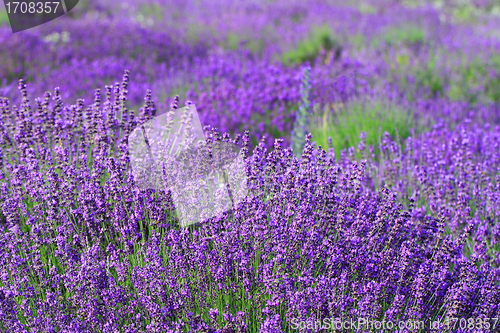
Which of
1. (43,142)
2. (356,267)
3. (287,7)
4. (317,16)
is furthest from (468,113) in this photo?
(287,7)

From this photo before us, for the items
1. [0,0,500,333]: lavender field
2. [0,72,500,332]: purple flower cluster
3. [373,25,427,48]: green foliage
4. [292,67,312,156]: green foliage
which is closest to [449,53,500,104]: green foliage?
[373,25,427,48]: green foliage

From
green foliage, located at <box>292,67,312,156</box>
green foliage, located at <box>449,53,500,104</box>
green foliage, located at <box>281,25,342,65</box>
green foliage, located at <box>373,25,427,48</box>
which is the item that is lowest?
green foliage, located at <box>449,53,500,104</box>

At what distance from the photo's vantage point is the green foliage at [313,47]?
7031mm

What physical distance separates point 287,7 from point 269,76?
22.1ft

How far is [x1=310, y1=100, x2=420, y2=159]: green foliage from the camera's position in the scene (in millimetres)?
4078

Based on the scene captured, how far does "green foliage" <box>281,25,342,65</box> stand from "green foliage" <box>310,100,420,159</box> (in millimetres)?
2375

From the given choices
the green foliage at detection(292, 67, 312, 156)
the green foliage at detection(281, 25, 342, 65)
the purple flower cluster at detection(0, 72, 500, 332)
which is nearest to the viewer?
the purple flower cluster at detection(0, 72, 500, 332)

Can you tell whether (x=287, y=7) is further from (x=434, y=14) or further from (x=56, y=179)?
(x=56, y=179)

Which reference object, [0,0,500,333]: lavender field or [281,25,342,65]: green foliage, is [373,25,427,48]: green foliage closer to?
[281,25,342,65]: green foliage

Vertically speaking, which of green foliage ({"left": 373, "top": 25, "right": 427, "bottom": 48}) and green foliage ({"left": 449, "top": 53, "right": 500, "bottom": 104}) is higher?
green foliage ({"left": 373, "top": 25, "right": 427, "bottom": 48})

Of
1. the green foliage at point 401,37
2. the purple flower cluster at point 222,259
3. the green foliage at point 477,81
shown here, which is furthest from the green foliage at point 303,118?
the green foliage at point 401,37

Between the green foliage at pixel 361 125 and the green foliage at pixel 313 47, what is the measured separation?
2.38m

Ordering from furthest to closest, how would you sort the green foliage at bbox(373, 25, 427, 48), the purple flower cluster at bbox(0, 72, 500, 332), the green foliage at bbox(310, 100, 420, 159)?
the green foliage at bbox(373, 25, 427, 48) → the green foliage at bbox(310, 100, 420, 159) → the purple flower cluster at bbox(0, 72, 500, 332)

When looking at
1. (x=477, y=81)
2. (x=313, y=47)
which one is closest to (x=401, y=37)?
(x=313, y=47)
